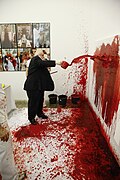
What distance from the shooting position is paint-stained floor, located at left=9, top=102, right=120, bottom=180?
145 cm

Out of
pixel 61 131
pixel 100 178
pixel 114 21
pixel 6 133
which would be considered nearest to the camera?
pixel 6 133

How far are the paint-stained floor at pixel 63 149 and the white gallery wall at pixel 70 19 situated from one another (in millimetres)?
1446

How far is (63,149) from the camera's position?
1.78 m

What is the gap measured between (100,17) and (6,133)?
9.01 feet

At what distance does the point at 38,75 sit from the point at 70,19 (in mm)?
1512

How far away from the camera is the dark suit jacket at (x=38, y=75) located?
212 cm

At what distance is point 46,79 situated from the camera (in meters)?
2.23

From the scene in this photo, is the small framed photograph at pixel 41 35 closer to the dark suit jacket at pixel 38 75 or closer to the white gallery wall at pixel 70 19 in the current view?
the white gallery wall at pixel 70 19

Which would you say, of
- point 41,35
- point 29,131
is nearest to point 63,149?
point 29,131

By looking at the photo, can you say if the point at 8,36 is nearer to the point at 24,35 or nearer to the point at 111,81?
the point at 24,35

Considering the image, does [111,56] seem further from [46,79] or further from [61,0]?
[61,0]

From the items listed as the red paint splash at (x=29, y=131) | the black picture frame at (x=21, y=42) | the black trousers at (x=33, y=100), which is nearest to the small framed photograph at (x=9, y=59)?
the black picture frame at (x=21, y=42)

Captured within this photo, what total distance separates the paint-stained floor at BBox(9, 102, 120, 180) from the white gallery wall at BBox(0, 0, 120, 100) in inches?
56.9

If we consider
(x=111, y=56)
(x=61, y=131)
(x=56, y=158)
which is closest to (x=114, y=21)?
(x=111, y=56)
